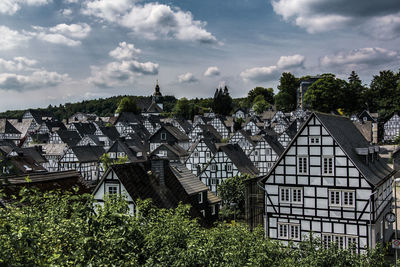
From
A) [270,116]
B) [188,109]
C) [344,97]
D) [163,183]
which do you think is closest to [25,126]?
[188,109]

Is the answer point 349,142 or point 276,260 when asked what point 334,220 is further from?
point 276,260

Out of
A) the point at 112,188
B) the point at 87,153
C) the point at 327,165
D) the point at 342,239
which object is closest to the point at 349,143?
the point at 327,165

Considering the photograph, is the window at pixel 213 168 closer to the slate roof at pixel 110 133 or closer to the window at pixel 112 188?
the window at pixel 112 188

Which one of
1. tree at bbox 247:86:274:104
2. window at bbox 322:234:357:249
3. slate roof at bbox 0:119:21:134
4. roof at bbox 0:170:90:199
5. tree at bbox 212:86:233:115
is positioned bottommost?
window at bbox 322:234:357:249

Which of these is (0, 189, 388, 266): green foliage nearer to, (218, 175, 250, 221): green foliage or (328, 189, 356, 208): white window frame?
(328, 189, 356, 208): white window frame

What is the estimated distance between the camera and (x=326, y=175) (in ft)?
81.6

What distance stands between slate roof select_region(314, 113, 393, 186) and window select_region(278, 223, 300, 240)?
560 centimetres

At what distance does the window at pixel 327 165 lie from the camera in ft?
81.3

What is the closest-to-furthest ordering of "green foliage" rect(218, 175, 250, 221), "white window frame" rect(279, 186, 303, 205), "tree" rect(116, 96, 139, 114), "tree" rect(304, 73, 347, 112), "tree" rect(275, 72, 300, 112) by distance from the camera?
1. "white window frame" rect(279, 186, 303, 205)
2. "green foliage" rect(218, 175, 250, 221)
3. "tree" rect(304, 73, 347, 112)
4. "tree" rect(275, 72, 300, 112)
5. "tree" rect(116, 96, 139, 114)

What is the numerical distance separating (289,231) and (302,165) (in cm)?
451

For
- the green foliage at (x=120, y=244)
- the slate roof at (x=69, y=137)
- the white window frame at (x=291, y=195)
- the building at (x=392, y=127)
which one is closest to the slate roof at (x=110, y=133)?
the slate roof at (x=69, y=137)

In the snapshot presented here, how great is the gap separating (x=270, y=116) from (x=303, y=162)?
3737 inches

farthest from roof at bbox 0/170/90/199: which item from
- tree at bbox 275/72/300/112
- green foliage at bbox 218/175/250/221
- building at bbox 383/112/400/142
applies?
tree at bbox 275/72/300/112

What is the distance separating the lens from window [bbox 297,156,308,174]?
2555 centimetres
